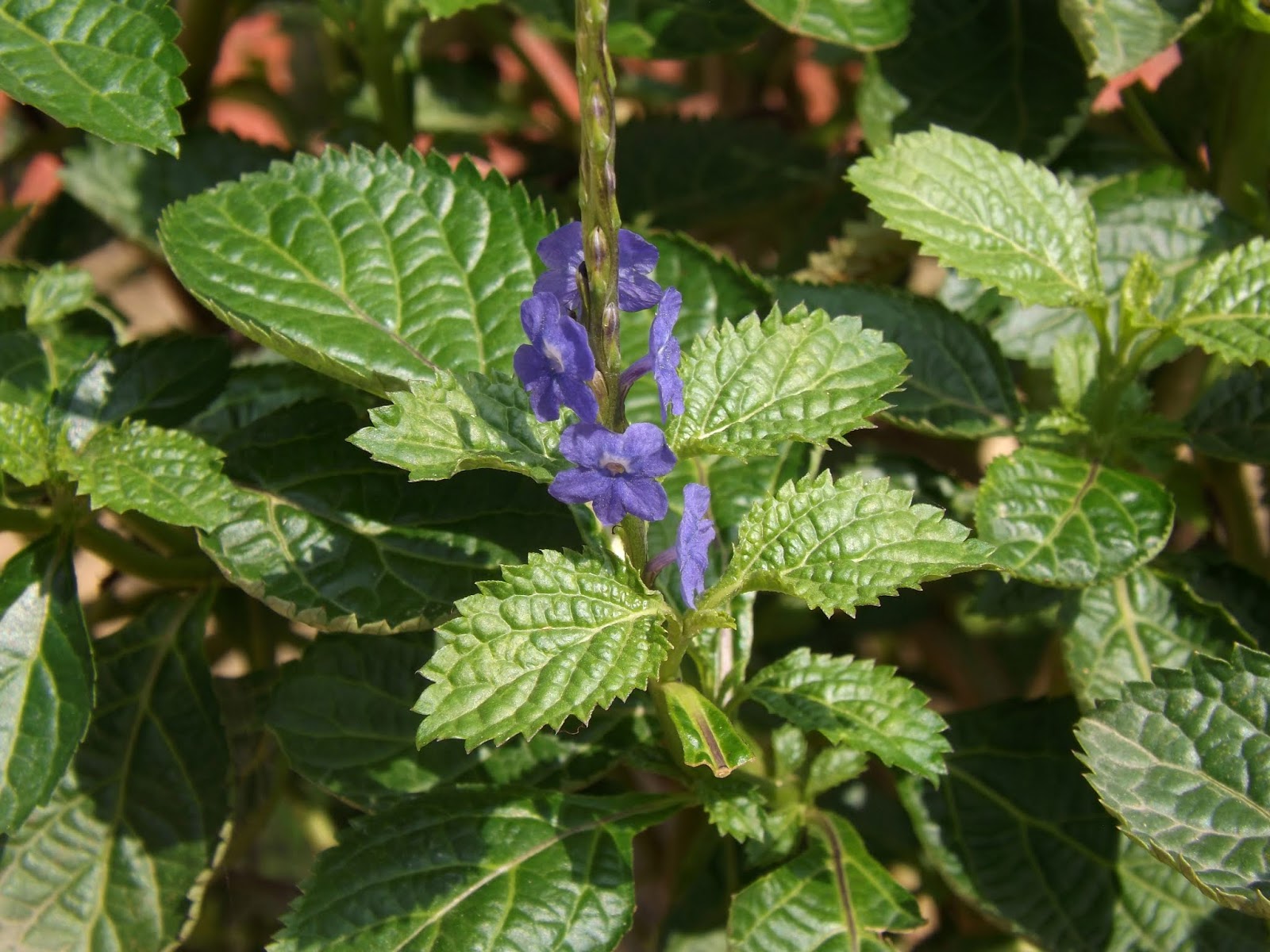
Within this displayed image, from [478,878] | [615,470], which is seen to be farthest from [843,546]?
[478,878]

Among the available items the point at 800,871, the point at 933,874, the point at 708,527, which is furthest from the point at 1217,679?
the point at 933,874

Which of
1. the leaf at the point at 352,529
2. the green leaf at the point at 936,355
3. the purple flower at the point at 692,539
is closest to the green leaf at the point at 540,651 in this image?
the purple flower at the point at 692,539

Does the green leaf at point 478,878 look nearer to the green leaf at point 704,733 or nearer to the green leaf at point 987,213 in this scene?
the green leaf at point 704,733

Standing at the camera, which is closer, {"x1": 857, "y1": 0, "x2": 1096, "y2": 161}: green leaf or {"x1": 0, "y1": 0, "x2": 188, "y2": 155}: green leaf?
{"x1": 0, "y1": 0, "x2": 188, "y2": 155}: green leaf

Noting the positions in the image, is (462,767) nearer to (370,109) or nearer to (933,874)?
(933,874)

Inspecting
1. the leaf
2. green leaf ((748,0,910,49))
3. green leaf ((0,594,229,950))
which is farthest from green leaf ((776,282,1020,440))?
green leaf ((0,594,229,950))

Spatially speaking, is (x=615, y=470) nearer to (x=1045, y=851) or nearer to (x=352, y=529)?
(x=352, y=529)

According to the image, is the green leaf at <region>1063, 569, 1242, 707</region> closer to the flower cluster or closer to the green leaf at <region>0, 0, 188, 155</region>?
the flower cluster
